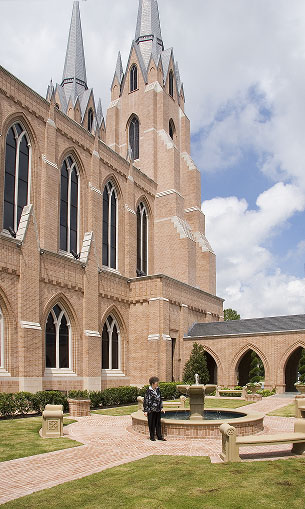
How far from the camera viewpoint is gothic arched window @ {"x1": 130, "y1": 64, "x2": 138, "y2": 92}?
45284 mm

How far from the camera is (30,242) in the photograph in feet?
78.0

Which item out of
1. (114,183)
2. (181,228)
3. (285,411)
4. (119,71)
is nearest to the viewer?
(285,411)

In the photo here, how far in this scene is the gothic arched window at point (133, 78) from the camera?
45284 mm

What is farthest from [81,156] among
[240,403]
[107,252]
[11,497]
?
[11,497]

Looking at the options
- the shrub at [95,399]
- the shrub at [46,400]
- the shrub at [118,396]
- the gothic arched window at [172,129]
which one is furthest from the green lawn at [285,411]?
the gothic arched window at [172,129]

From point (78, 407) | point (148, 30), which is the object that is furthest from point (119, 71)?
point (78, 407)

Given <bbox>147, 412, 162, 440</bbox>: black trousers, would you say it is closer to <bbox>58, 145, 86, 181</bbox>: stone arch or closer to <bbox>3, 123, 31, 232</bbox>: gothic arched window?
<bbox>3, 123, 31, 232</bbox>: gothic arched window

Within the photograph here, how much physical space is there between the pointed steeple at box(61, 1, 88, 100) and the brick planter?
44.5 metres

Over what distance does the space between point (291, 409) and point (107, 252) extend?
1603 centimetres

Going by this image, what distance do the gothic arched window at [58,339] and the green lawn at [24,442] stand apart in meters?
8.89

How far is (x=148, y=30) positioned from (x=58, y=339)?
35359mm

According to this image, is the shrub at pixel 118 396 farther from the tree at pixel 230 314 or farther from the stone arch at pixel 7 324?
the tree at pixel 230 314

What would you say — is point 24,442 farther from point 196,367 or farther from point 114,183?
point 114,183

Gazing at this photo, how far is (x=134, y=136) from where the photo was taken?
145 feet
